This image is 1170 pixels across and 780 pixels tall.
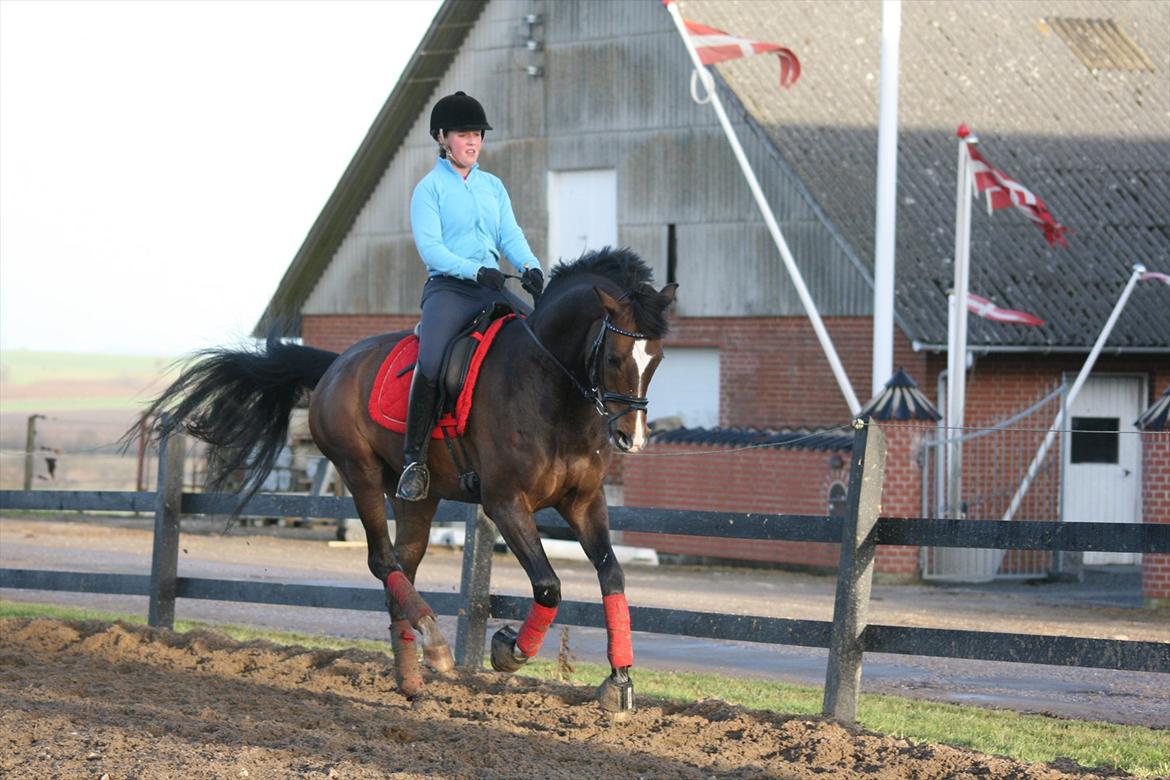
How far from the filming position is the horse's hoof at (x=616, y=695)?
7562mm

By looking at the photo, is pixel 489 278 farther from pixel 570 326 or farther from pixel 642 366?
pixel 642 366

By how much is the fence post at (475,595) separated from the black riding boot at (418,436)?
52.8 inches

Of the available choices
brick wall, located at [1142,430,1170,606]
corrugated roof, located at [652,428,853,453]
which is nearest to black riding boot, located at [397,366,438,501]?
brick wall, located at [1142,430,1170,606]

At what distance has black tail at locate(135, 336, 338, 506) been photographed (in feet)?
32.4

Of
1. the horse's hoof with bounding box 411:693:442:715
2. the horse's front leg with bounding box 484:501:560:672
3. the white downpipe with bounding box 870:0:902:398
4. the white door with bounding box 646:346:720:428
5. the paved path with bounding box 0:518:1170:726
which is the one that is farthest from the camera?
the white door with bounding box 646:346:720:428

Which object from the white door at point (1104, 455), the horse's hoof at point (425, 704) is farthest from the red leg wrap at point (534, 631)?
the white door at point (1104, 455)

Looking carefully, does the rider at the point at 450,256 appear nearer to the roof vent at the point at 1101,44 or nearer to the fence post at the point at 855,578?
the fence post at the point at 855,578

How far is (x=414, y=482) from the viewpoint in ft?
26.8

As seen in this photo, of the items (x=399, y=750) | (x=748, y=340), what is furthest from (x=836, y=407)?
(x=399, y=750)

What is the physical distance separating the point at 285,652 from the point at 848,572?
12.3 feet

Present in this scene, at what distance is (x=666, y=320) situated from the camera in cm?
714

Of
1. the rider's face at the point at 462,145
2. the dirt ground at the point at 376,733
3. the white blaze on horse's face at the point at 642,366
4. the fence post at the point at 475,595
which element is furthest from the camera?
the fence post at the point at 475,595

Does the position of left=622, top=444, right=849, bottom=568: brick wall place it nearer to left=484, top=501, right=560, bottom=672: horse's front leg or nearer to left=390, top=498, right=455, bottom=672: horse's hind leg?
left=390, top=498, right=455, bottom=672: horse's hind leg

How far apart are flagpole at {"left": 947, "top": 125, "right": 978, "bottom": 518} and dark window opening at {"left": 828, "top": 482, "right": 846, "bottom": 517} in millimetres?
1500
